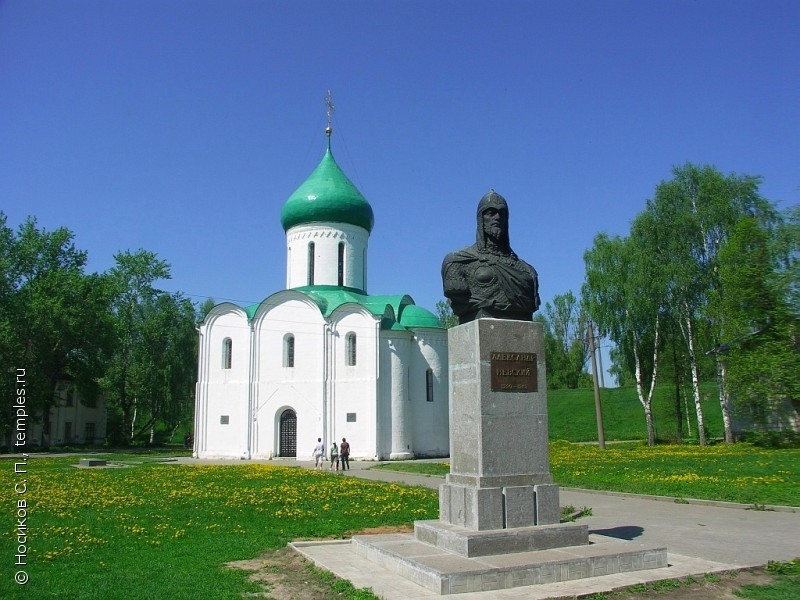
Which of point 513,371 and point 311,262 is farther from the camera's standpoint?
point 311,262

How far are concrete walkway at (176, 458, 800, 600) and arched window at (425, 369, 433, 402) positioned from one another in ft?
58.7

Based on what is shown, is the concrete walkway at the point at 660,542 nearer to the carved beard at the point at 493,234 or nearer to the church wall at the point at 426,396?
the carved beard at the point at 493,234

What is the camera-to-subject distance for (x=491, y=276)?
8758mm

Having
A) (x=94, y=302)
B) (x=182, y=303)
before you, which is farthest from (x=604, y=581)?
(x=182, y=303)

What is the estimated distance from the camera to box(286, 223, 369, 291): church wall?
3491 cm

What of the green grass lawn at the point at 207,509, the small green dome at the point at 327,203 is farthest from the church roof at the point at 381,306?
the green grass lawn at the point at 207,509

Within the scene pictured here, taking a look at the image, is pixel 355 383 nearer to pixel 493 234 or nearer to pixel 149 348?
pixel 149 348

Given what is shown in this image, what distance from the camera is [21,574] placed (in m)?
7.20

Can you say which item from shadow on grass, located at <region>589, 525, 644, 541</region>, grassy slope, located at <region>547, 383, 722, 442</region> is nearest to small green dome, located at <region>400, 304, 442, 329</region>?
grassy slope, located at <region>547, 383, 722, 442</region>

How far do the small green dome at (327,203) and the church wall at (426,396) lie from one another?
699 cm

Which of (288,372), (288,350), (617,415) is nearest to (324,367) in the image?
(288,372)

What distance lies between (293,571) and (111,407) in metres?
46.7

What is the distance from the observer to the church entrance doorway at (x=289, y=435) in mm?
32469

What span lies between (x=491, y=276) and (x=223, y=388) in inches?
1057
